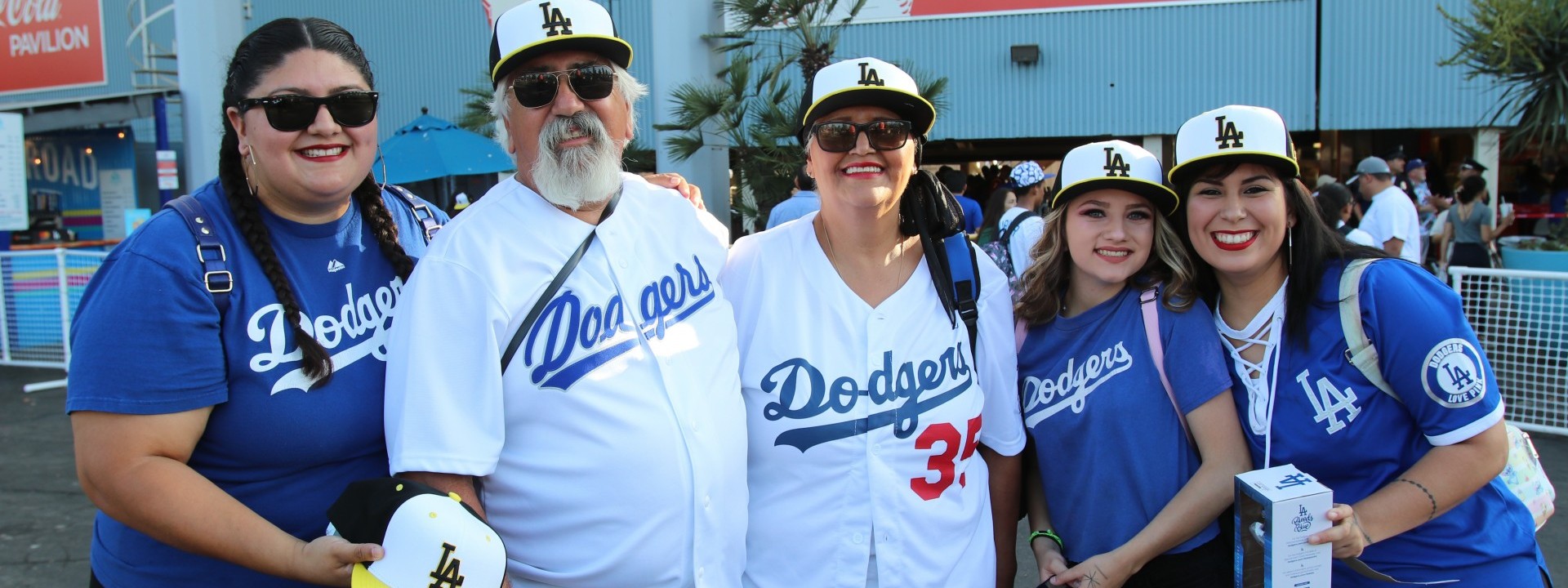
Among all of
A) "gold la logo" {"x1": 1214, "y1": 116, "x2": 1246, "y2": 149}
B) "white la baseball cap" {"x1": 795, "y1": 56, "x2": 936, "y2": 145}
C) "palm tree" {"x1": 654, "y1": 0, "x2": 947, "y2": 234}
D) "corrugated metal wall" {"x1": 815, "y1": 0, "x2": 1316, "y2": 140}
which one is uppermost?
"corrugated metal wall" {"x1": 815, "y1": 0, "x2": 1316, "y2": 140}

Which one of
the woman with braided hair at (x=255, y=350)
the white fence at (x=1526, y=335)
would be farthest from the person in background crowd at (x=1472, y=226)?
the woman with braided hair at (x=255, y=350)

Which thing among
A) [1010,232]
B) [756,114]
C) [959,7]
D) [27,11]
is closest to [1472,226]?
[1010,232]

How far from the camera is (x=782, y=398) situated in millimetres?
2412

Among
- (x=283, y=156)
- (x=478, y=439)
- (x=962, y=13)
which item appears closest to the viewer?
(x=478, y=439)

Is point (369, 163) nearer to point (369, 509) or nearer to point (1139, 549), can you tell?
point (369, 509)

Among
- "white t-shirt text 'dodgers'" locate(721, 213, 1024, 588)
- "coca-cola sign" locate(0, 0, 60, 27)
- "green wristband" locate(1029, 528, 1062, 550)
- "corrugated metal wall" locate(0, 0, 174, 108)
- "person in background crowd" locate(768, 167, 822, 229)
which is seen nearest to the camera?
"white t-shirt text 'dodgers'" locate(721, 213, 1024, 588)

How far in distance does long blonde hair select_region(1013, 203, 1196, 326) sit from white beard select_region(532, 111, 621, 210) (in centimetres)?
131

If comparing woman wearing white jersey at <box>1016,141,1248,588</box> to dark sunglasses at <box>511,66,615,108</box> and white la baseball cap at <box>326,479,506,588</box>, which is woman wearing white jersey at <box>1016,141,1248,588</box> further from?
white la baseball cap at <box>326,479,506,588</box>

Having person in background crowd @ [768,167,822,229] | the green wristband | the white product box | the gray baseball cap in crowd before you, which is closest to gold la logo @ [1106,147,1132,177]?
the white product box

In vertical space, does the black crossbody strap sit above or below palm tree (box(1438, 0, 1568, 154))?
below

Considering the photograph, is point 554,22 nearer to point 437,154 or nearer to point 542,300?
point 542,300

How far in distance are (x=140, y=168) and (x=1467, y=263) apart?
77.4 ft

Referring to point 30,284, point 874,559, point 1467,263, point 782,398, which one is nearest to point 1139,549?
point 874,559

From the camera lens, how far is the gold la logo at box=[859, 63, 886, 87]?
2.46 meters
